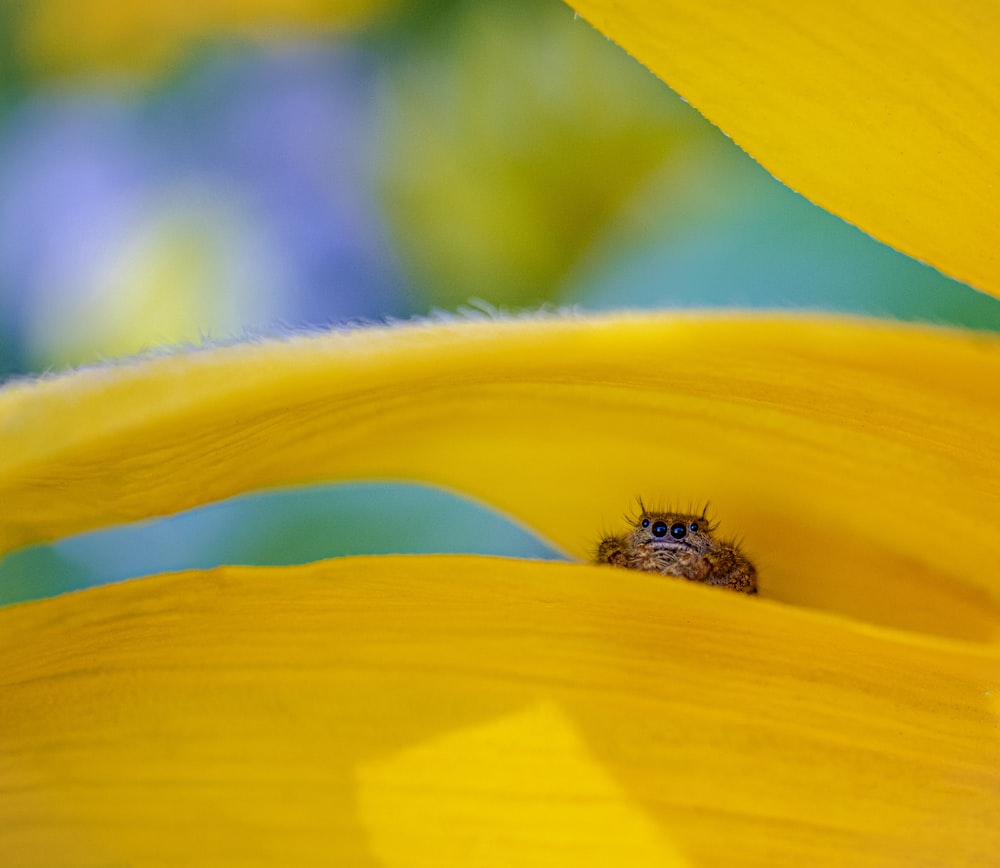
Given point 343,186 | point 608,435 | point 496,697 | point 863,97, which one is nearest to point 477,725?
point 496,697

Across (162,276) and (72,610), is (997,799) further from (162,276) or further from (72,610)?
(162,276)

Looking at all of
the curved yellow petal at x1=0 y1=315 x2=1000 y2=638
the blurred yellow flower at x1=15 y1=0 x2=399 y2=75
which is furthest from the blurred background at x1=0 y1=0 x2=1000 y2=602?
the curved yellow petal at x1=0 y1=315 x2=1000 y2=638

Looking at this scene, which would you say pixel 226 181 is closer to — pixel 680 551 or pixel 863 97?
pixel 680 551

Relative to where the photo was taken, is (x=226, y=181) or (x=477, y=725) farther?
(x=226, y=181)

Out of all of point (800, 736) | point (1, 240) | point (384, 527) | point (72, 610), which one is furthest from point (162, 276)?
point (800, 736)

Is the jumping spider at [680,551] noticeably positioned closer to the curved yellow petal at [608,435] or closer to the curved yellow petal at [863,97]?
the curved yellow petal at [608,435]
